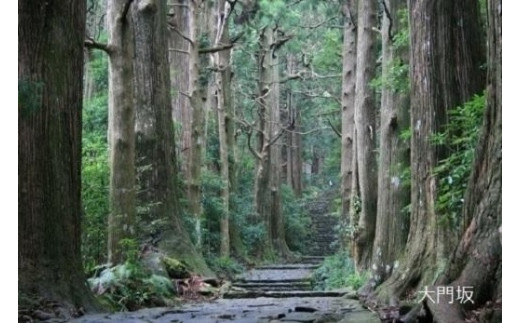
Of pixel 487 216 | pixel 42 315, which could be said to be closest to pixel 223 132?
pixel 42 315

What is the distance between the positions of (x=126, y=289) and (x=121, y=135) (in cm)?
219

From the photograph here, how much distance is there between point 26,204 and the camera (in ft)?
24.3

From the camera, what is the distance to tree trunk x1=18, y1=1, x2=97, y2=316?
7.41m

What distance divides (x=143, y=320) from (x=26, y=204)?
5.82ft

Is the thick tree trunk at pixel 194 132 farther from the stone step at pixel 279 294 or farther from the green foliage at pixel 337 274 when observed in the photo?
the stone step at pixel 279 294

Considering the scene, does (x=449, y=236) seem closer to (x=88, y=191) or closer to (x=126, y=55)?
(x=126, y=55)

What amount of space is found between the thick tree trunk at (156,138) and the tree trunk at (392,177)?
13.5 ft

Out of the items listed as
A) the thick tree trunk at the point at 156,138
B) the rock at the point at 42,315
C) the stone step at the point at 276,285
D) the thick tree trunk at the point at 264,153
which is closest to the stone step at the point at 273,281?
the stone step at the point at 276,285

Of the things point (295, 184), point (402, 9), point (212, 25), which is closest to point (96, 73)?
point (212, 25)

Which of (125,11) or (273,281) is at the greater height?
(125,11)

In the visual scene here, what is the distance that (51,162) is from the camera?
7.66 meters

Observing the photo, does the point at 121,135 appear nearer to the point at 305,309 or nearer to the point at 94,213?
the point at 94,213

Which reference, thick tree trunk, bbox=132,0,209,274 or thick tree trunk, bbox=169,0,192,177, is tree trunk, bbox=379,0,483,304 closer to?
thick tree trunk, bbox=132,0,209,274

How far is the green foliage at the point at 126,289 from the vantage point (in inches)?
363
